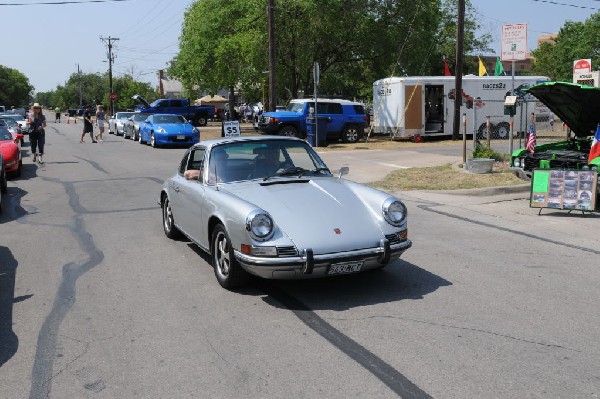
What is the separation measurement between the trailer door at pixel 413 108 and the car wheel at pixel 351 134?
2.14 metres

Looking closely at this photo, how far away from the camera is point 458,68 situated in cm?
2427

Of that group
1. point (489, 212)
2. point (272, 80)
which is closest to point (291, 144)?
point (489, 212)

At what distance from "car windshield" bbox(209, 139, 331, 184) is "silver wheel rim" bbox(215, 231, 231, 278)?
0.78m

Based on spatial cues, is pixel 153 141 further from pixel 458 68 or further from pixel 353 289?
pixel 353 289

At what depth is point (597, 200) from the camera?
1065cm

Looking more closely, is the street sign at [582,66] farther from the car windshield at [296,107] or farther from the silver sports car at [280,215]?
the silver sports car at [280,215]

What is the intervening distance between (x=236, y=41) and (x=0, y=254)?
25878 mm

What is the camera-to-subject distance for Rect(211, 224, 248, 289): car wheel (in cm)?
582

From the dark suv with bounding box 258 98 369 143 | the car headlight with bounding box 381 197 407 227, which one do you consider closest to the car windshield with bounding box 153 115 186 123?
the dark suv with bounding box 258 98 369 143

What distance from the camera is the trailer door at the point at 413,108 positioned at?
1003 inches

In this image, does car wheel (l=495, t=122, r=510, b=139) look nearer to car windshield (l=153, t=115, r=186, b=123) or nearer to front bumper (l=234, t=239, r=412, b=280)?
car windshield (l=153, t=115, r=186, b=123)

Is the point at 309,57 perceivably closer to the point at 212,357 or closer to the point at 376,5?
the point at 376,5

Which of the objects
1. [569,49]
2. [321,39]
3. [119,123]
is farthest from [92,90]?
[321,39]

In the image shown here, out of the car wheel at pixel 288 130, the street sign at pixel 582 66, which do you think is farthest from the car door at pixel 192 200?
the car wheel at pixel 288 130
